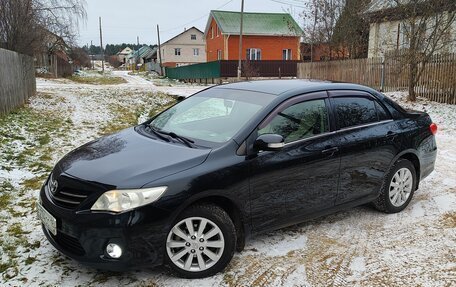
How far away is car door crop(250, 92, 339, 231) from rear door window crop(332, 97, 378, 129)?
18 centimetres

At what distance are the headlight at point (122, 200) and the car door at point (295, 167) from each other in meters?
0.99

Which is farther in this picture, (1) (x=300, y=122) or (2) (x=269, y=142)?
(1) (x=300, y=122)

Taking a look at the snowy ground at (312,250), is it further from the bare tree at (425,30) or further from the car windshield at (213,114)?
the bare tree at (425,30)

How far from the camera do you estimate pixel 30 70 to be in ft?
49.5

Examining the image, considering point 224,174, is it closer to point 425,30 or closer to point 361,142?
point 361,142

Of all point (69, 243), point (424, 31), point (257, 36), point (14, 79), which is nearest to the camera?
point (69, 243)

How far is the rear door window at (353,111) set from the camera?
437cm

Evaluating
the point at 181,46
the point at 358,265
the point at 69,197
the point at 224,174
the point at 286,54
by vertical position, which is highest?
the point at 181,46

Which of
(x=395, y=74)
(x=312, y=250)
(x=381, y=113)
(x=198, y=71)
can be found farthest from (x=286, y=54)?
(x=312, y=250)

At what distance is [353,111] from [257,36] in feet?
122

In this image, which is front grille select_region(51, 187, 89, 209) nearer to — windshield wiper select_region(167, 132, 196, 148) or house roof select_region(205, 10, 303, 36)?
windshield wiper select_region(167, 132, 196, 148)

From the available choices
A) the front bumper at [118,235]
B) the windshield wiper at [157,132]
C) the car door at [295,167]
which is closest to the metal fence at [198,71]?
the windshield wiper at [157,132]

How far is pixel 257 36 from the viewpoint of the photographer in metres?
40.3

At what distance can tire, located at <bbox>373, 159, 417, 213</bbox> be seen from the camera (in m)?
4.80
